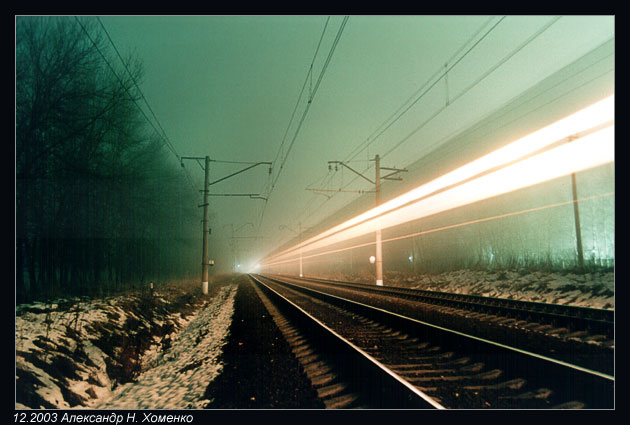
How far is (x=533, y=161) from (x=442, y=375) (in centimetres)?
562

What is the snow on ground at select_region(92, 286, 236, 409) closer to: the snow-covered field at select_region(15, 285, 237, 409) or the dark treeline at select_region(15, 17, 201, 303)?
the snow-covered field at select_region(15, 285, 237, 409)

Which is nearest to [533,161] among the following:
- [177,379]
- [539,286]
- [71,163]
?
[177,379]

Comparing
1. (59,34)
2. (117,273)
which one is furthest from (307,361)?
(117,273)

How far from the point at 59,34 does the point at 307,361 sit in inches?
431

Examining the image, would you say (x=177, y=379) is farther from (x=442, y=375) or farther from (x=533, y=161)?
(x=533, y=161)

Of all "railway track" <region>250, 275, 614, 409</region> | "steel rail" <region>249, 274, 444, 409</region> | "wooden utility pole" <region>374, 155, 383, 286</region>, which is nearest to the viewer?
"steel rail" <region>249, 274, 444, 409</region>

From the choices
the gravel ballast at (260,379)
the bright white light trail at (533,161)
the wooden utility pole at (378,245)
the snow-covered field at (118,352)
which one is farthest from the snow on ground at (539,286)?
the gravel ballast at (260,379)

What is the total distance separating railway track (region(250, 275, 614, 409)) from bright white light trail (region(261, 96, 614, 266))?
4.16 meters

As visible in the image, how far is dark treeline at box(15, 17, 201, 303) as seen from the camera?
8.77 m

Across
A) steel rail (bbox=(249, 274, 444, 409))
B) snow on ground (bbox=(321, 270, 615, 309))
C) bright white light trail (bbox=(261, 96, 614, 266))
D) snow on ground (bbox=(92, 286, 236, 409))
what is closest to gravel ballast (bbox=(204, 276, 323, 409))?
snow on ground (bbox=(92, 286, 236, 409))

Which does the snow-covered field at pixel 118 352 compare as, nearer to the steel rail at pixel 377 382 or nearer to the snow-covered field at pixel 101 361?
the snow-covered field at pixel 101 361

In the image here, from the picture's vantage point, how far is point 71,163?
34.5 feet
